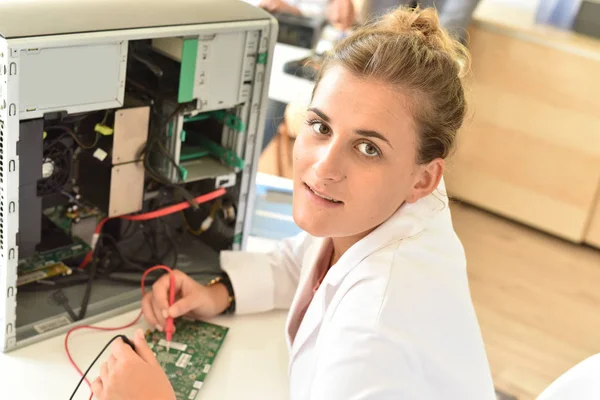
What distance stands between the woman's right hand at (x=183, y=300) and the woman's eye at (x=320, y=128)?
356 mm

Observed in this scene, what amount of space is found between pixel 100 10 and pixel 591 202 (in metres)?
2.70

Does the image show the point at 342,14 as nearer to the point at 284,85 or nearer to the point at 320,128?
the point at 284,85

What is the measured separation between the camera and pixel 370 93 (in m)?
0.99

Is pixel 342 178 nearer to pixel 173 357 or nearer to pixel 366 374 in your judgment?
pixel 366 374

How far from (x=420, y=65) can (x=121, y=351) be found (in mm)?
566

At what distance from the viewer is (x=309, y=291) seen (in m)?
1.20

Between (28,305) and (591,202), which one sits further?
(591,202)

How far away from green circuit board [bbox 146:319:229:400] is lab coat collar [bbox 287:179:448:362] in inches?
5.3

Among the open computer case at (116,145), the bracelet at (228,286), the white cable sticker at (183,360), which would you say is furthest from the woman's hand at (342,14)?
the white cable sticker at (183,360)

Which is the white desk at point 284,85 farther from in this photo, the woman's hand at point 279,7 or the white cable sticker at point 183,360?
the white cable sticker at point 183,360

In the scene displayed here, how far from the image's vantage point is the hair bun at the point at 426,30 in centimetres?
104

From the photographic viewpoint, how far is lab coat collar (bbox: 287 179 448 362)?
1.05 m

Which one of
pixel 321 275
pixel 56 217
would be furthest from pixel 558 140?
pixel 56 217

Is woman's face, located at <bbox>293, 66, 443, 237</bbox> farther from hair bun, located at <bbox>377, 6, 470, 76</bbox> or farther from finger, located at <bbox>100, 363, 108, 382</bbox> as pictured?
finger, located at <bbox>100, 363, 108, 382</bbox>
